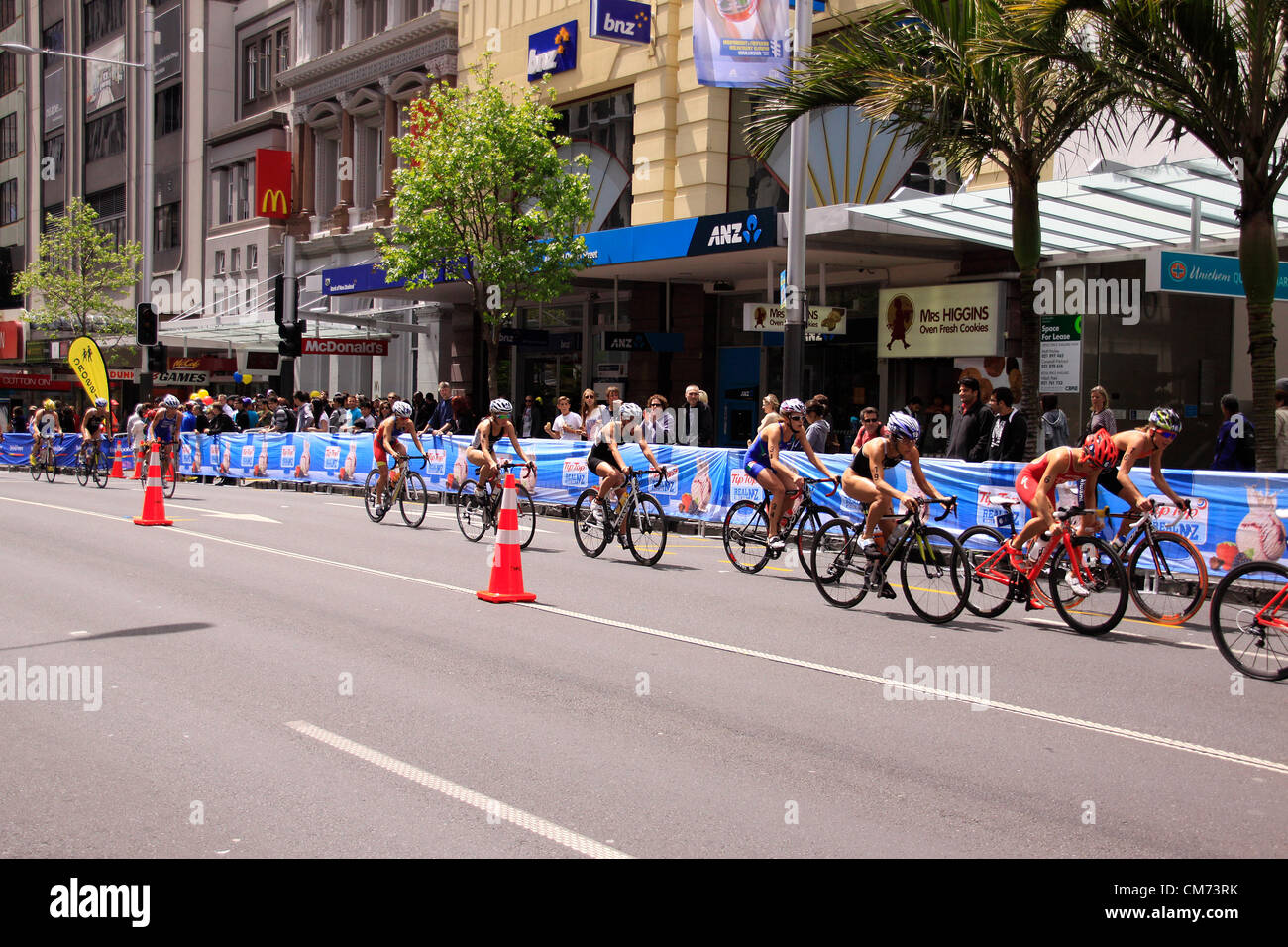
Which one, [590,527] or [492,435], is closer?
[590,527]

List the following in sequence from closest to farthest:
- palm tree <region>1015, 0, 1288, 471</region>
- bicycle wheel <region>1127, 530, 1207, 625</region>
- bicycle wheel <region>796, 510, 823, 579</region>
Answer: bicycle wheel <region>1127, 530, 1207, 625</region> → bicycle wheel <region>796, 510, 823, 579</region> → palm tree <region>1015, 0, 1288, 471</region>

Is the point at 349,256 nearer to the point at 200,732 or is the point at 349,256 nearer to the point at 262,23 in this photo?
the point at 262,23

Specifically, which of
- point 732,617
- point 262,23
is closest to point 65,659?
point 732,617

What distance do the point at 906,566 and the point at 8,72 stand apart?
69207 mm

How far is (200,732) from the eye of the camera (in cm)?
647

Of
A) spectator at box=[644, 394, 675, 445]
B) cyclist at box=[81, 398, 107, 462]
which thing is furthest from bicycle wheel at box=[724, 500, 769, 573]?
cyclist at box=[81, 398, 107, 462]

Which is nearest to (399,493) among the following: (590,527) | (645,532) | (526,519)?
(526,519)

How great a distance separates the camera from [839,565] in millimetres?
10945

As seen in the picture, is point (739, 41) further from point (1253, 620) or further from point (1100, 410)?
point (1253, 620)

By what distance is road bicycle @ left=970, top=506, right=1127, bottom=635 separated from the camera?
9594 millimetres

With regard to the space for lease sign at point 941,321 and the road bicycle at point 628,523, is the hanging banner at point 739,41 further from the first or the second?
the road bicycle at point 628,523

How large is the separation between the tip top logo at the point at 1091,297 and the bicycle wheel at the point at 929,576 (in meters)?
10.0

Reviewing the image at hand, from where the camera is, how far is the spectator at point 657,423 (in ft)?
65.5

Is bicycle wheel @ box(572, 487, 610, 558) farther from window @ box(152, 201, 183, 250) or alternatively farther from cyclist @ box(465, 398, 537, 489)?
window @ box(152, 201, 183, 250)
